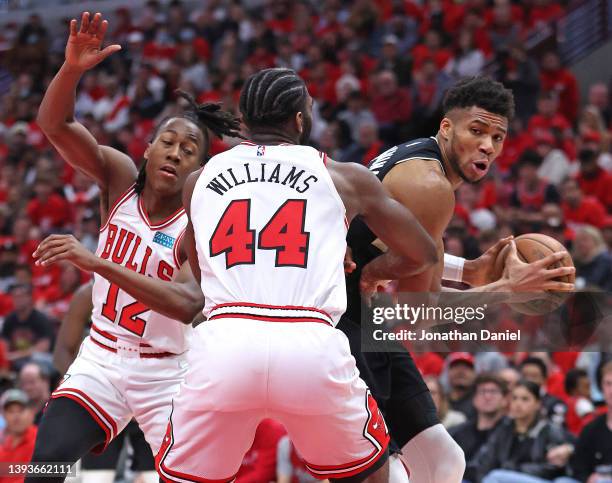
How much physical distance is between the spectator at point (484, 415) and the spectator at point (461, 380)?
1.32 ft

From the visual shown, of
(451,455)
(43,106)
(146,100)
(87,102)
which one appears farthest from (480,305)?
(87,102)

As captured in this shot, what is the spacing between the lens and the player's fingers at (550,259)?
4.51 m

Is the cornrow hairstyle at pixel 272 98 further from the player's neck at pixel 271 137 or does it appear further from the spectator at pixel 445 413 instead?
the spectator at pixel 445 413

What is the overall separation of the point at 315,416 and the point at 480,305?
4.59 ft

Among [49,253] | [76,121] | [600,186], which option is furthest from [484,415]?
[49,253]

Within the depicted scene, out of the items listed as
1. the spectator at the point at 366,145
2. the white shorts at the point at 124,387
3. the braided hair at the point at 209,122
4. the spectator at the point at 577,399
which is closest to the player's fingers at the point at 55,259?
the white shorts at the point at 124,387

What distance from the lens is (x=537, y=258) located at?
185 inches

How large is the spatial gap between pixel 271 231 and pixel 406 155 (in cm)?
111

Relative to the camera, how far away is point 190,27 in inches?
690

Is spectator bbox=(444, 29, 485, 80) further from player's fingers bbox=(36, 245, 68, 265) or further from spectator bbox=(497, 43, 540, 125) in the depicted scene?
player's fingers bbox=(36, 245, 68, 265)

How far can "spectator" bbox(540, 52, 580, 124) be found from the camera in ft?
43.0

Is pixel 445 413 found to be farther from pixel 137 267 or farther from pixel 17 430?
pixel 137 267
